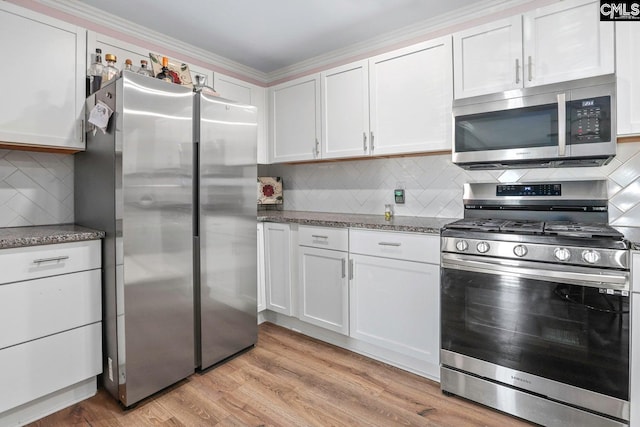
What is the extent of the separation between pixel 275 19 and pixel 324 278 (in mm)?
1916

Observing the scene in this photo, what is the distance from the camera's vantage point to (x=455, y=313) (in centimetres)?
181

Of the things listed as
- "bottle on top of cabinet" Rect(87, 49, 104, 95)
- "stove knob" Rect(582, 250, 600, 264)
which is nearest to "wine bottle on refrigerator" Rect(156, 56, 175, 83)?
"bottle on top of cabinet" Rect(87, 49, 104, 95)

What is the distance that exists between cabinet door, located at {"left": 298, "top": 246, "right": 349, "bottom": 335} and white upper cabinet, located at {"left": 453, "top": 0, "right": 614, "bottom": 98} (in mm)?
1418

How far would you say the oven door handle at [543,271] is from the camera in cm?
142

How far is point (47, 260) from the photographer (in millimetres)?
1658

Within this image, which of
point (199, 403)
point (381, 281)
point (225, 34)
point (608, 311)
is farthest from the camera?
point (225, 34)

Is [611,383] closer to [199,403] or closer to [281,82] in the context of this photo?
[199,403]

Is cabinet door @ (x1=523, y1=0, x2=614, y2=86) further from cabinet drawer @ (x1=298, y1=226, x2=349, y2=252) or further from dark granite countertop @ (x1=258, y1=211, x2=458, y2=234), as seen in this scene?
cabinet drawer @ (x1=298, y1=226, x2=349, y2=252)

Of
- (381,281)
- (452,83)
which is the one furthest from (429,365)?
(452,83)

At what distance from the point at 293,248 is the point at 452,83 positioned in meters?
1.64

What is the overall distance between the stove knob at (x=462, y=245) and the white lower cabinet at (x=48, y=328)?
2.02 meters

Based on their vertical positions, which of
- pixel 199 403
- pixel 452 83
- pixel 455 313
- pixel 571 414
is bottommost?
pixel 199 403

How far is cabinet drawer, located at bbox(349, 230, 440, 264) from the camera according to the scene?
1922mm

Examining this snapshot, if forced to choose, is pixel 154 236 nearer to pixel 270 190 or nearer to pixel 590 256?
pixel 270 190
